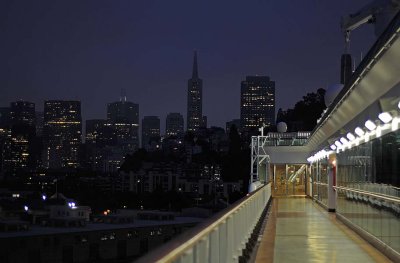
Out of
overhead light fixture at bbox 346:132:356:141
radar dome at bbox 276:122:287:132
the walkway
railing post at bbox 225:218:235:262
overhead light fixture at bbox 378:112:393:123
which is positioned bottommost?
the walkway

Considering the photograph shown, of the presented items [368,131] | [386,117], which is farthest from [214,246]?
[368,131]

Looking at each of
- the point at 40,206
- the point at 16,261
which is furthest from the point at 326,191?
the point at 40,206

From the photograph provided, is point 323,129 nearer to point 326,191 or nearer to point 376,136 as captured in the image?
point 326,191

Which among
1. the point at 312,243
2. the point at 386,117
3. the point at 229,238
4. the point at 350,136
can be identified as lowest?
the point at 312,243

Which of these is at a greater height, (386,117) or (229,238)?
(386,117)

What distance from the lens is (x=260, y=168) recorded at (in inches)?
1853

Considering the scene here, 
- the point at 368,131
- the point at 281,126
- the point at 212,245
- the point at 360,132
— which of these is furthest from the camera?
the point at 281,126

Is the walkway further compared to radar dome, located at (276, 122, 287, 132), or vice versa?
radar dome, located at (276, 122, 287, 132)

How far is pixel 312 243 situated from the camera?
47.5 ft

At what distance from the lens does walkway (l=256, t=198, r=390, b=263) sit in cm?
1218

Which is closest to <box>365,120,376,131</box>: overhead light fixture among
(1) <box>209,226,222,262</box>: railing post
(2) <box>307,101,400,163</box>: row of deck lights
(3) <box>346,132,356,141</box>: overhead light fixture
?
(2) <box>307,101,400,163</box>: row of deck lights

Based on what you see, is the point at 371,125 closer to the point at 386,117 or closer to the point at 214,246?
the point at 386,117

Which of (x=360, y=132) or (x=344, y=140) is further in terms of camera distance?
(x=344, y=140)

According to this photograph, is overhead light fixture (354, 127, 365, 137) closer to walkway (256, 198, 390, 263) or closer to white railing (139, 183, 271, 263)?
walkway (256, 198, 390, 263)
